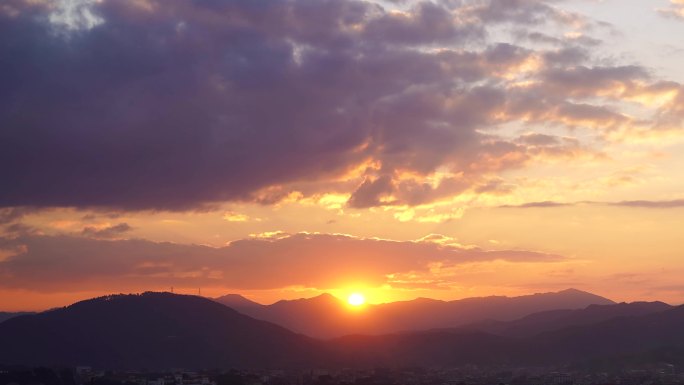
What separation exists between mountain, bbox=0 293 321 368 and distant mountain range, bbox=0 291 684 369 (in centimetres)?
17

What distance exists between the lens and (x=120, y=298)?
165m

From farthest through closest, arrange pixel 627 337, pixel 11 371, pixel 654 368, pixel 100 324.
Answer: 1. pixel 627 337
2. pixel 100 324
3. pixel 654 368
4. pixel 11 371

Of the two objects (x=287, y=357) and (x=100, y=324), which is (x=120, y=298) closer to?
(x=100, y=324)

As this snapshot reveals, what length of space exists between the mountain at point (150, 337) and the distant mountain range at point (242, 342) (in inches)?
6.6

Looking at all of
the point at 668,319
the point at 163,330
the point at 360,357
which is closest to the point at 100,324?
the point at 163,330

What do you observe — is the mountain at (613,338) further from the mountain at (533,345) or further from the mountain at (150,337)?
the mountain at (150,337)

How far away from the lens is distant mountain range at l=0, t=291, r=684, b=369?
142375 millimetres

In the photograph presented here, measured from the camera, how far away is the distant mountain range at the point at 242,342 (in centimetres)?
14238

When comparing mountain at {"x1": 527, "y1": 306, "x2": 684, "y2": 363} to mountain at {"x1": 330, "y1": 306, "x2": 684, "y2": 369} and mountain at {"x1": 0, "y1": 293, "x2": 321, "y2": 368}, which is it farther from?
mountain at {"x1": 0, "y1": 293, "x2": 321, "y2": 368}

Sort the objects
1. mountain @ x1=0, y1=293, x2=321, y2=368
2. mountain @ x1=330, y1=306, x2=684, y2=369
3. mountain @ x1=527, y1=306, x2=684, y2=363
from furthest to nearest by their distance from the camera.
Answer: mountain @ x1=527, y1=306, x2=684, y2=363 → mountain @ x1=330, y1=306, x2=684, y2=369 → mountain @ x1=0, y1=293, x2=321, y2=368

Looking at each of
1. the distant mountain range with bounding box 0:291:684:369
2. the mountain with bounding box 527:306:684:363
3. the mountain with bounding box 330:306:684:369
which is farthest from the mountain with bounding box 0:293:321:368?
the mountain with bounding box 527:306:684:363

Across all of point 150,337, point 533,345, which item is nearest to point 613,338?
point 533,345

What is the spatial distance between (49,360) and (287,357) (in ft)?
119

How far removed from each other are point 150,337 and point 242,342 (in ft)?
48.8
